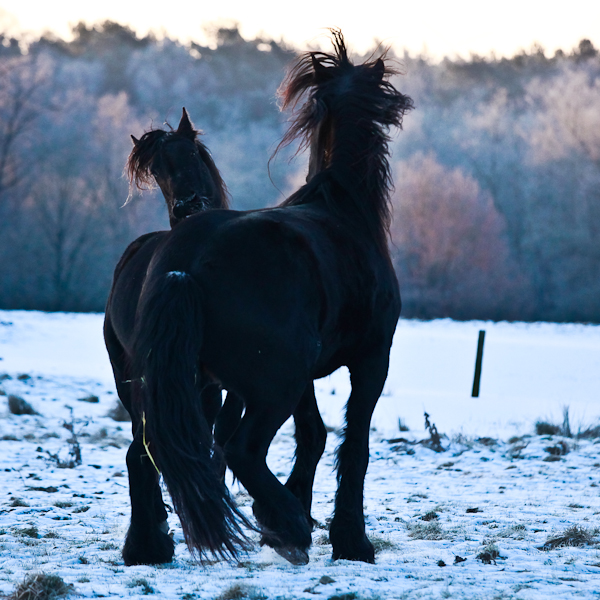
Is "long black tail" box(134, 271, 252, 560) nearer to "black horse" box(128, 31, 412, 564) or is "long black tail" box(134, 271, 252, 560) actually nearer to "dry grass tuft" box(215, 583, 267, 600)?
"black horse" box(128, 31, 412, 564)

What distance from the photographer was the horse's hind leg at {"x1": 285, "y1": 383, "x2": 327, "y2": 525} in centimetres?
421

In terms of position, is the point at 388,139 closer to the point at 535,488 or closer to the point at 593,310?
the point at 535,488

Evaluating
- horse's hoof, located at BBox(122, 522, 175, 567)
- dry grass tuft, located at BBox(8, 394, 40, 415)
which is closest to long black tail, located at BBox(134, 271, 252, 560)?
horse's hoof, located at BBox(122, 522, 175, 567)

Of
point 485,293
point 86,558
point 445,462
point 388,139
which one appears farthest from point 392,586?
point 485,293

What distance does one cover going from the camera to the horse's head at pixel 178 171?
184 inches

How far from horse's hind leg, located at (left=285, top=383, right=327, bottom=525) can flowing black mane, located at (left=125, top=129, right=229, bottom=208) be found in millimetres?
1501

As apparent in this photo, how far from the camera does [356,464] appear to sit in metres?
3.82

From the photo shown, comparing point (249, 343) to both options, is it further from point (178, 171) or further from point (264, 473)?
point (178, 171)

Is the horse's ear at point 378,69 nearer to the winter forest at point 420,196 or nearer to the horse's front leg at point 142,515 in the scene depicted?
the horse's front leg at point 142,515

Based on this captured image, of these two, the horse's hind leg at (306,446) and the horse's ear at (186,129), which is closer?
the horse's hind leg at (306,446)

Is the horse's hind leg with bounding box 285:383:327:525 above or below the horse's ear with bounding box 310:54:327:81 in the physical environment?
below

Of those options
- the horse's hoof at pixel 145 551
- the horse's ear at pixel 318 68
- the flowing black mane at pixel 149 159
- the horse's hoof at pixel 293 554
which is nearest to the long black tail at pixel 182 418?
the horse's hoof at pixel 293 554

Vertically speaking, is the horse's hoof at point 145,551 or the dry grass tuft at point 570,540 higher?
the dry grass tuft at point 570,540

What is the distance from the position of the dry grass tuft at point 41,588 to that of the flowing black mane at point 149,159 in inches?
103
